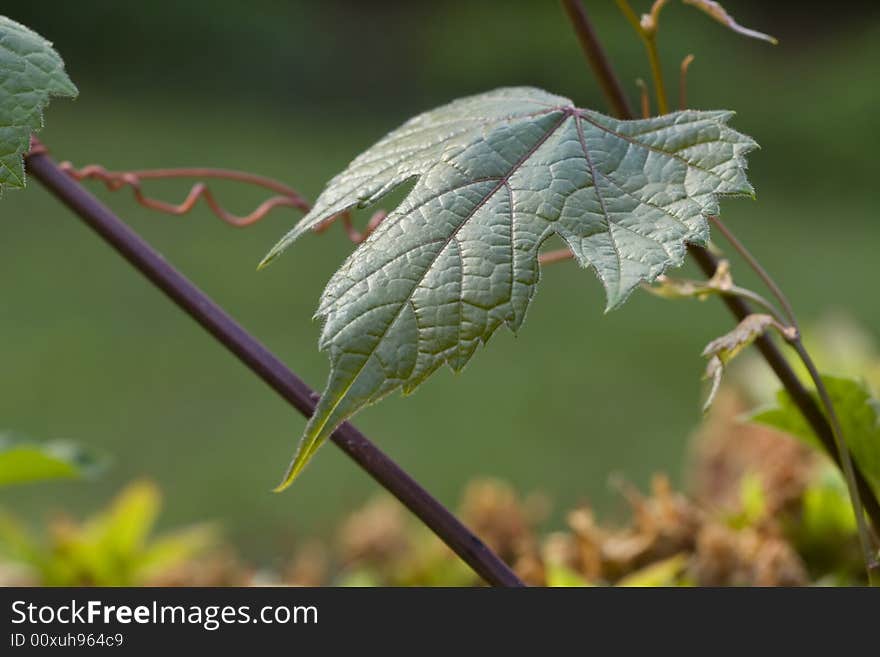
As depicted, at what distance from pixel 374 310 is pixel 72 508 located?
2.41 metres

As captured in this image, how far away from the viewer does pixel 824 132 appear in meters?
5.88

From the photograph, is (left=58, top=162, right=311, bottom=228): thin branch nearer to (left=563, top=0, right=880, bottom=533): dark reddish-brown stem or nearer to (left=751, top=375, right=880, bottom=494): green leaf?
(left=563, top=0, right=880, bottom=533): dark reddish-brown stem

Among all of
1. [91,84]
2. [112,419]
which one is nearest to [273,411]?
[112,419]

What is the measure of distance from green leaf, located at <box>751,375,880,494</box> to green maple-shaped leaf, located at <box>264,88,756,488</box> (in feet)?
0.54

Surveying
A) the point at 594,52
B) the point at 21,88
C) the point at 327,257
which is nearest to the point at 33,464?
the point at 21,88

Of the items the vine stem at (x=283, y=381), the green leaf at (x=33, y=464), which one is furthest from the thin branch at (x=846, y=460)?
the green leaf at (x=33, y=464)

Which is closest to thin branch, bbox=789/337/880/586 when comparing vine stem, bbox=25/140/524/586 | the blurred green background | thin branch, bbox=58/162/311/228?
vine stem, bbox=25/140/524/586

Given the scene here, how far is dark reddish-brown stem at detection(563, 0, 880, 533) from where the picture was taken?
540mm

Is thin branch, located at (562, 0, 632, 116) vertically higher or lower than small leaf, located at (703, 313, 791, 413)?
higher

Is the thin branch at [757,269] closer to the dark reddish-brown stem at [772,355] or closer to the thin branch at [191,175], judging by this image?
the dark reddish-brown stem at [772,355]

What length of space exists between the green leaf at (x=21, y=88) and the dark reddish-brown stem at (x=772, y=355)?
0.25 meters

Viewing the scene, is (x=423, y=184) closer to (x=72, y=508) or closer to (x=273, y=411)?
(x=72, y=508)

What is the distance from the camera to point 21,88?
1.51 ft

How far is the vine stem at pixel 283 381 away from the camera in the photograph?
45 centimetres
